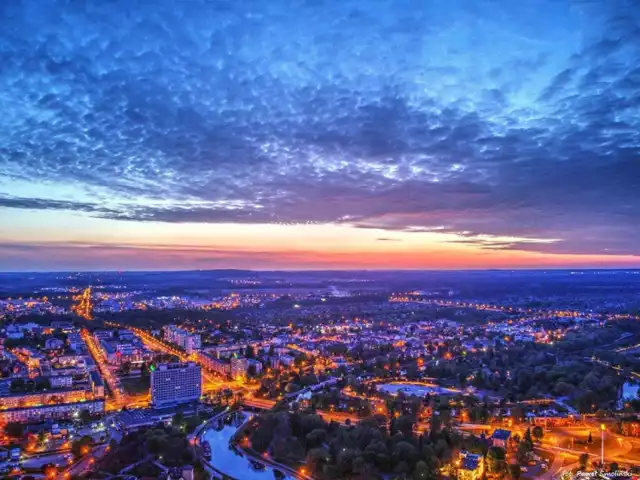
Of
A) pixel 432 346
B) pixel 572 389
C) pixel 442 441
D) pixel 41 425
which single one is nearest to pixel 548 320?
pixel 432 346

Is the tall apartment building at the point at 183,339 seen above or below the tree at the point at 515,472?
below

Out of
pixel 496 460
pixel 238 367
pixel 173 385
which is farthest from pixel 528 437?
pixel 238 367

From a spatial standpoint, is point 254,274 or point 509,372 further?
point 254,274

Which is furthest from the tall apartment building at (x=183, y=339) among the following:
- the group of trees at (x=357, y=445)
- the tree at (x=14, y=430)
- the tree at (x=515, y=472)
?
the tree at (x=515, y=472)

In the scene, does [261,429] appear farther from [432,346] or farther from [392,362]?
[432,346]

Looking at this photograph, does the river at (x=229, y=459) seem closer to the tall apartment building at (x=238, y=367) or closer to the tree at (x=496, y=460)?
the tree at (x=496, y=460)

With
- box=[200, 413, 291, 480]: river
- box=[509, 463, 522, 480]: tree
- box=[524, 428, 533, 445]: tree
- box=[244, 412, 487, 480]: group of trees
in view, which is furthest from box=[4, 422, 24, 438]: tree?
box=[524, 428, 533, 445]: tree
